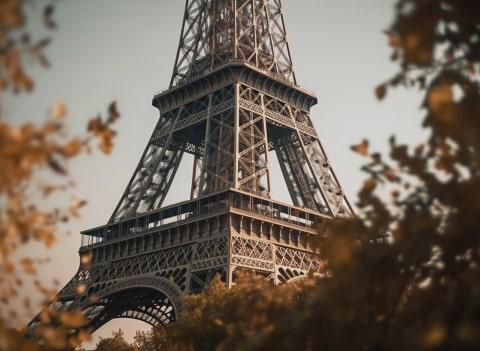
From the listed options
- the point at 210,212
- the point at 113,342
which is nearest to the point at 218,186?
the point at 210,212

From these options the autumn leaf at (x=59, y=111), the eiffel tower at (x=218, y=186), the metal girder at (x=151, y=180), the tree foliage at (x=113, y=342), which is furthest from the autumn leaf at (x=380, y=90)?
the tree foliage at (x=113, y=342)

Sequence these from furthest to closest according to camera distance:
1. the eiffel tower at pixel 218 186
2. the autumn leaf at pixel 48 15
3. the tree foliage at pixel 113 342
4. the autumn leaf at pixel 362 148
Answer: the tree foliage at pixel 113 342
the eiffel tower at pixel 218 186
the autumn leaf at pixel 362 148
the autumn leaf at pixel 48 15

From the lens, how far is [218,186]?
39.4m

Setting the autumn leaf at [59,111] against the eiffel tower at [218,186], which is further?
the eiffel tower at [218,186]

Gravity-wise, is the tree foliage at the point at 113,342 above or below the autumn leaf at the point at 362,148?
above

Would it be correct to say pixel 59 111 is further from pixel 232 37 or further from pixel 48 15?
pixel 232 37

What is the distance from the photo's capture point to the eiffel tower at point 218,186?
34531mm

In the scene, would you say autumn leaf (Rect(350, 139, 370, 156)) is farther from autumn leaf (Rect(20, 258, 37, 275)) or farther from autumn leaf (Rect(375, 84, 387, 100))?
autumn leaf (Rect(20, 258, 37, 275))

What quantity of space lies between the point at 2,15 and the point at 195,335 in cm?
1937

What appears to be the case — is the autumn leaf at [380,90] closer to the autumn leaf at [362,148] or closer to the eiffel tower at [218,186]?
the autumn leaf at [362,148]

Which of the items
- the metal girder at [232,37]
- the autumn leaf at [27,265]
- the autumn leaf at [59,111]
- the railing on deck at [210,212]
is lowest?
the autumn leaf at [27,265]

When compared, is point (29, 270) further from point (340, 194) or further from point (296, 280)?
point (340, 194)

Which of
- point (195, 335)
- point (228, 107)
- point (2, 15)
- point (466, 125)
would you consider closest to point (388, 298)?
point (466, 125)

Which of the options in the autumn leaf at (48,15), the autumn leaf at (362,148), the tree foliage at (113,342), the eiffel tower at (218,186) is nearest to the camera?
the autumn leaf at (48,15)
